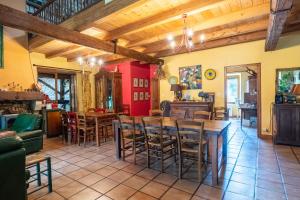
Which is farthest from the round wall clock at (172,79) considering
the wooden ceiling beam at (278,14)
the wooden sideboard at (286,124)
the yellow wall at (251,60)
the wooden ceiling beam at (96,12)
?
the wooden ceiling beam at (96,12)

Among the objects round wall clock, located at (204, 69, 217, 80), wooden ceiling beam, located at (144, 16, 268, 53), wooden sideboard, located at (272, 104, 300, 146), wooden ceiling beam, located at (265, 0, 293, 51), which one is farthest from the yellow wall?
wooden ceiling beam, located at (265, 0, 293, 51)

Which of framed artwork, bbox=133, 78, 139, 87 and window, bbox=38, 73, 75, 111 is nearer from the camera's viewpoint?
window, bbox=38, 73, 75, 111

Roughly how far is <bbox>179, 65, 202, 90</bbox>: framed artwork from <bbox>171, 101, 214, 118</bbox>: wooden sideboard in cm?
76

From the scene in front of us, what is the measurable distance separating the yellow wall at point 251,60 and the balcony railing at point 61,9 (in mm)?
3587

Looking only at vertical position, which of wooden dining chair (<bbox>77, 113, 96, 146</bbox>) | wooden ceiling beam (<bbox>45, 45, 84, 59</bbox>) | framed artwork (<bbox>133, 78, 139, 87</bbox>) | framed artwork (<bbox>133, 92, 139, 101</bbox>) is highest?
wooden ceiling beam (<bbox>45, 45, 84, 59</bbox>)

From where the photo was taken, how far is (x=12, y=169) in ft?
5.28

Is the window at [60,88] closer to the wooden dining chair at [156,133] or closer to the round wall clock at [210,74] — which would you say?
the wooden dining chair at [156,133]

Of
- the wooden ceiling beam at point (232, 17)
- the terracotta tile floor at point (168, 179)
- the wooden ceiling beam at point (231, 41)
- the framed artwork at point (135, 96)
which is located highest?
the wooden ceiling beam at point (231, 41)

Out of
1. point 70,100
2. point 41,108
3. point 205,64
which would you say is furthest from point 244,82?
point 41,108

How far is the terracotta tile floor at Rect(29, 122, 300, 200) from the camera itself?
2.21 meters

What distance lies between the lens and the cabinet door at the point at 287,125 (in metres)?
3.99

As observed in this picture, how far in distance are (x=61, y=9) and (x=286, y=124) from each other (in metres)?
5.99

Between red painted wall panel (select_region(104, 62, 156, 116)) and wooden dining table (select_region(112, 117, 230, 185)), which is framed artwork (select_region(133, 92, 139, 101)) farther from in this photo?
wooden dining table (select_region(112, 117, 230, 185))

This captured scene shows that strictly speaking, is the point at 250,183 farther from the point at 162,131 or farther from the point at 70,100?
the point at 70,100
